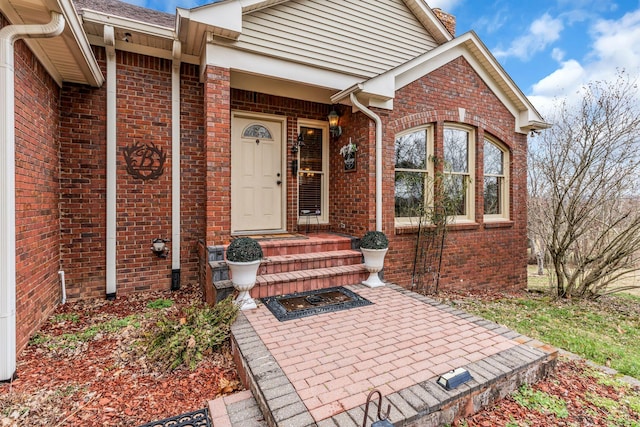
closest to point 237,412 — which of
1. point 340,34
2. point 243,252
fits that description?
point 243,252

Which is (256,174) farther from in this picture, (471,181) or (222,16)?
(471,181)

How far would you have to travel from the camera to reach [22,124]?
2941mm

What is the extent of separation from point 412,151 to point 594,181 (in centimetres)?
361

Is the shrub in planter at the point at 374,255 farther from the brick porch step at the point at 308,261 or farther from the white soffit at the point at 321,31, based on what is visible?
the white soffit at the point at 321,31

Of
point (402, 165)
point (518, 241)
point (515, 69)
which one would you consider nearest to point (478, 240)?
point (518, 241)

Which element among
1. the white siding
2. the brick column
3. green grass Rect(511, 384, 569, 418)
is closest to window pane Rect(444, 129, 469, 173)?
the white siding

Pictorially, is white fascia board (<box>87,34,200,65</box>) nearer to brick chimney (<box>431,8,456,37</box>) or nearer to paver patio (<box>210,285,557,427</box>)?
paver patio (<box>210,285,557,427</box>)

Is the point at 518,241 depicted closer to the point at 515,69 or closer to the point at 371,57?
Result: the point at 371,57

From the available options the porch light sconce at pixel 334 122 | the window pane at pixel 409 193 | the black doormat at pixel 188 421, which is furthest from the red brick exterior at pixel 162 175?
the black doormat at pixel 188 421

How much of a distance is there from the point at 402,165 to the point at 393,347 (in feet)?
11.7

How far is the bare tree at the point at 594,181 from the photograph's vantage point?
5375 mm

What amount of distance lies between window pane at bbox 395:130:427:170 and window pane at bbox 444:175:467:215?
568 millimetres

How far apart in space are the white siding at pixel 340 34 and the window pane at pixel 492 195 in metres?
3.15

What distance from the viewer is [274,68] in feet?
14.7
